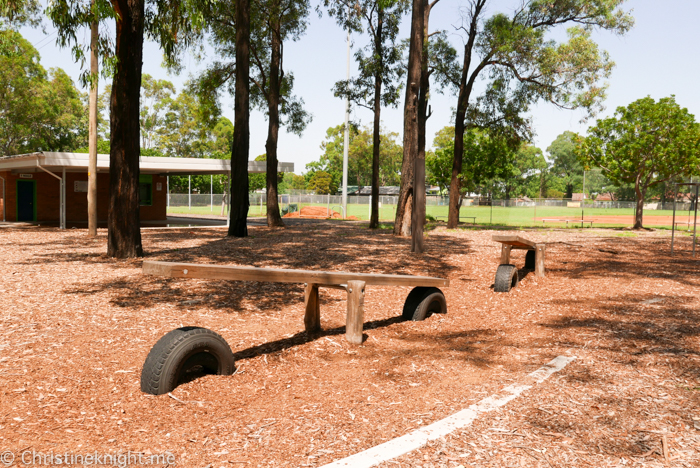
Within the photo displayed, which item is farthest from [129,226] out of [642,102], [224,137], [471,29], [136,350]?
[224,137]

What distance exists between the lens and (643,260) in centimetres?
1246

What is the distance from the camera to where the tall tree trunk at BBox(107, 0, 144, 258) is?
11.3 m

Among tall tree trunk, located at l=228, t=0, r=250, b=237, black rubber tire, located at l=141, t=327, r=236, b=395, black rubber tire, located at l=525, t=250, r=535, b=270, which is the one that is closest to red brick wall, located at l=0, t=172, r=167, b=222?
tall tree trunk, located at l=228, t=0, r=250, b=237

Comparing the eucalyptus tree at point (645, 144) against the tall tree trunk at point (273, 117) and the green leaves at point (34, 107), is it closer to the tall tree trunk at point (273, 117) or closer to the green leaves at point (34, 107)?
the tall tree trunk at point (273, 117)

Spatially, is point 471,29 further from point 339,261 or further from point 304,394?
point 304,394

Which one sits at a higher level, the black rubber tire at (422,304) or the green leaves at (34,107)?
the green leaves at (34,107)

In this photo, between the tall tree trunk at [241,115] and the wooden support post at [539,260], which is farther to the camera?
the tall tree trunk at [241,115]

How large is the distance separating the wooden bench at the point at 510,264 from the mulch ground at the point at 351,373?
26cm

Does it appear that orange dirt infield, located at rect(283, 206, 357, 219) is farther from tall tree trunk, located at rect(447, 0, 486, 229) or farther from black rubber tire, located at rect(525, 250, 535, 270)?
black rubber tire, located at rect(525, 250, 535, 270)

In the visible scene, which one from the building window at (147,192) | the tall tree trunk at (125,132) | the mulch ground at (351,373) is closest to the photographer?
the mulch ground at (351,373)

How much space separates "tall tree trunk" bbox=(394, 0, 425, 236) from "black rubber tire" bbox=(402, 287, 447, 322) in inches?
303

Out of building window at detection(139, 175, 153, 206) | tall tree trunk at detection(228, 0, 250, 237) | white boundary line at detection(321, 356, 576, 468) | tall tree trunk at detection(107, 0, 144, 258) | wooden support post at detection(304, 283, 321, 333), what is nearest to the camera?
white boundary line at detection(321, 356, 576, 468)

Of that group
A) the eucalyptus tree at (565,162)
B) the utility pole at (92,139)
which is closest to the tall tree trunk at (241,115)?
the utility pole at (92,139)

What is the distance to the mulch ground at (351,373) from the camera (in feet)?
10.6
